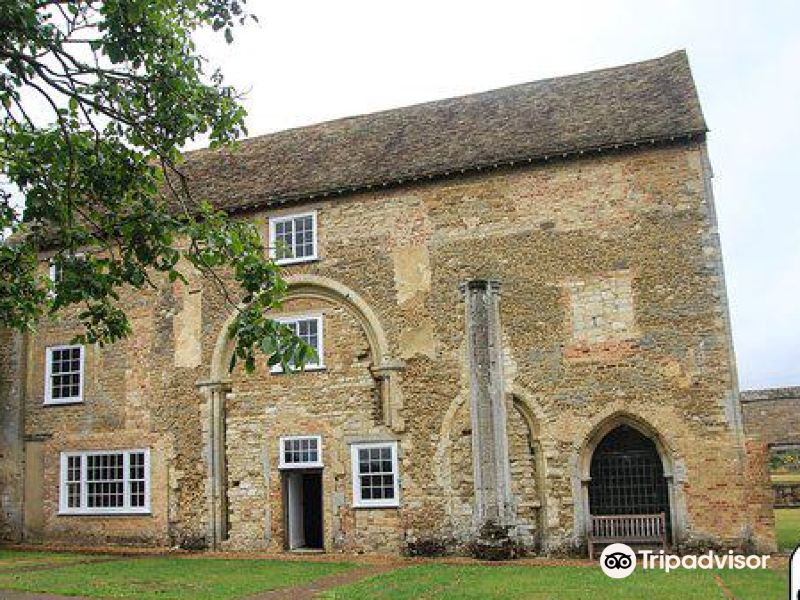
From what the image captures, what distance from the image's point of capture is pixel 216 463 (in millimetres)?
21734

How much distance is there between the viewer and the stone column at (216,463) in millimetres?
21484

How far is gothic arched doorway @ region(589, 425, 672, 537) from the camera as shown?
18875 millimetres

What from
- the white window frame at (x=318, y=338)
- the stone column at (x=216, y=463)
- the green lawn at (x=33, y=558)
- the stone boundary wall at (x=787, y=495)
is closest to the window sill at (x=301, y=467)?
the stone column at (x=216, y=463)

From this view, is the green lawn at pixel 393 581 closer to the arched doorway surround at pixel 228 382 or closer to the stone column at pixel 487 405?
the stone column at pixel 487 405

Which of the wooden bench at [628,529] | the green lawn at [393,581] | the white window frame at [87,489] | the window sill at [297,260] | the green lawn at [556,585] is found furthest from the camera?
the white window frame at [87,489]

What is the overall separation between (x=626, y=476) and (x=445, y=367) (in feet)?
16.1

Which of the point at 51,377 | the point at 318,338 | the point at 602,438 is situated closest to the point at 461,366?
the point at 602,438

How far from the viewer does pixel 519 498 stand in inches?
751

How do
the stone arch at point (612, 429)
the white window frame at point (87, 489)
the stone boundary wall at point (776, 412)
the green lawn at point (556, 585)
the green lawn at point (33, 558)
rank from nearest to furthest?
the green lawn at point (556, 585) < the stone arch at point (612, 429) < the green lawn at point (33, 558) < the white window frame at point (87, 489) < the stone boundary wall at point (776, 412)

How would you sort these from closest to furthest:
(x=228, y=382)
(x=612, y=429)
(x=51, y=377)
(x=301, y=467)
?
1. (x=612, y=429)
2. (x=301, y=467)
3. (x=228, y=382)
4. (x=51, y=377)

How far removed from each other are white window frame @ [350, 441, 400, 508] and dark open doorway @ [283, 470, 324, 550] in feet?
4.24

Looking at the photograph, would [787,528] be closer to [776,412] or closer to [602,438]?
[776,412]

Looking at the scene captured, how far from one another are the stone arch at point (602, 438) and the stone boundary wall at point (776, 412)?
6963mm

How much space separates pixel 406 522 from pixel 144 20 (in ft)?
45.4
